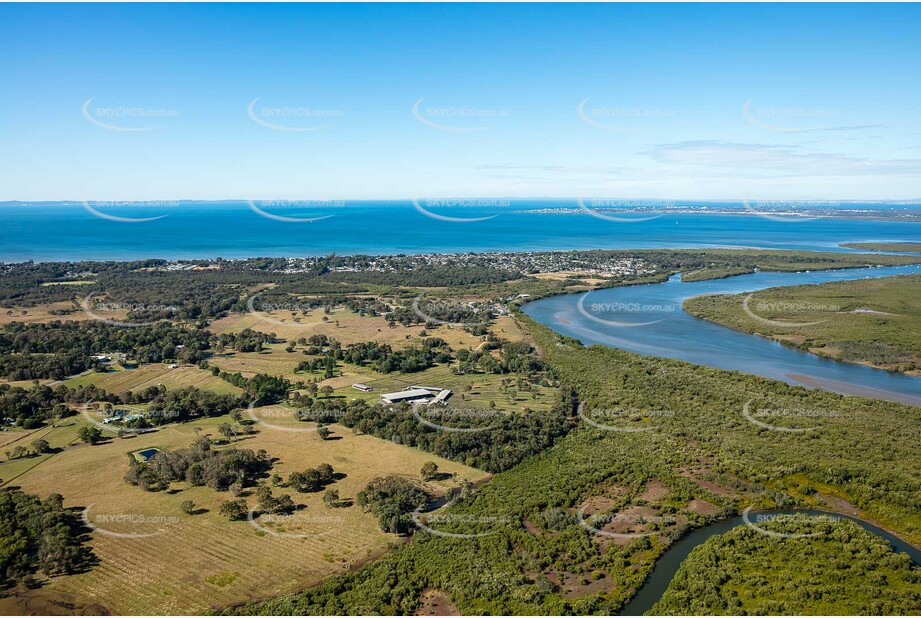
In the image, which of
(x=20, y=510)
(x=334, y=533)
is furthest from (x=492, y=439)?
→ (x=20, y=510)

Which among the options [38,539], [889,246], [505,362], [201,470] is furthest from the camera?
[889,246]

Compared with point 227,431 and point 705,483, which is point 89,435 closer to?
point 227,431

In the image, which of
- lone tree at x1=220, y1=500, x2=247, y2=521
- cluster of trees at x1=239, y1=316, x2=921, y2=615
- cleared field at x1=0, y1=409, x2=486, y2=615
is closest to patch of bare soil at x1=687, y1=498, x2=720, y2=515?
cluster of trees at x1=239, y1=316, x2=921, y2=615

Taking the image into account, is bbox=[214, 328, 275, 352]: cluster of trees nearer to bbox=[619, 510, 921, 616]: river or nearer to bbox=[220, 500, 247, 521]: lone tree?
bbox=[220, 500, 247, 521]: lone tree

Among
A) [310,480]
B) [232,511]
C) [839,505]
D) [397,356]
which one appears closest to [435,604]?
[310,480]

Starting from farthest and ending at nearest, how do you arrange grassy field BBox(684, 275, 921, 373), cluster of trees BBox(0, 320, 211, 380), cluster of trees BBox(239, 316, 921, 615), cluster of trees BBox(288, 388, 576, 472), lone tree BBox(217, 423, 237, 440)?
grassy field BBox(684, 275, 921, 373) → cluster of trees BBox(0, 320, 211, 380) → lone tree BBox(217, 423, 237, 440) → cluster of trees BBox(288, 388, 576, 472) → cluster of trees BBox(239, 316, 921, 615)

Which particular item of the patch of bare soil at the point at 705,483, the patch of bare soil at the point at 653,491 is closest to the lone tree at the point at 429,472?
the patch of bare soil at the point at 653,491
